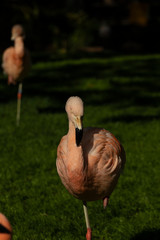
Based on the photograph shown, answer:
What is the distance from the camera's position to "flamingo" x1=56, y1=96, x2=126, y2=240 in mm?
3364

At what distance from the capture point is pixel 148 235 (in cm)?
446

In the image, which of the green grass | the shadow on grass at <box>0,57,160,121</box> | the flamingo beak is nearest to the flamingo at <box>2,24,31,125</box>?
the green grass

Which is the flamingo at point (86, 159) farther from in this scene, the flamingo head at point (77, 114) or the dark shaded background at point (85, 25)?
the dark shaded background at point (85, 25)

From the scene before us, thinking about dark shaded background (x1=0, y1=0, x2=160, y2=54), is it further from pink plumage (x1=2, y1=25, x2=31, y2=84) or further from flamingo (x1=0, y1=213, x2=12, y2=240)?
flamingo (x1=0, y1=213, x2=12, y2=240)

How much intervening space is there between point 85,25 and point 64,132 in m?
12.2

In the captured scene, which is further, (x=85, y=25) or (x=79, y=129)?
(x=85, y=25)

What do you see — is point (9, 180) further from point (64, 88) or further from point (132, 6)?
point (132, 6)

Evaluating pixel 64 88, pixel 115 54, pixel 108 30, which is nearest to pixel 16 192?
pixel 64 88

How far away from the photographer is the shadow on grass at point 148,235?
441 centimetres

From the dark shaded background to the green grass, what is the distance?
4887mm

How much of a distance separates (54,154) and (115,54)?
1055 centimetres

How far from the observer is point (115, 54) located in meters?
17.0

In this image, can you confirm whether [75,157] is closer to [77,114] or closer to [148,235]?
[77,114]

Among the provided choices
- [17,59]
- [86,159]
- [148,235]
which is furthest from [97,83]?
[86,159]
